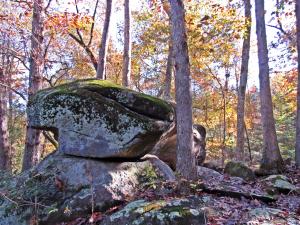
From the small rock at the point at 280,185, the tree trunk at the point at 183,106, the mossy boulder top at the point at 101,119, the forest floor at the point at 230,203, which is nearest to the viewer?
the forest floor at the point at 230,203

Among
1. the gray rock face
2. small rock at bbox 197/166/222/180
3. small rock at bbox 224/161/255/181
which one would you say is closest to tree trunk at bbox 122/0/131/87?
small rock at bbox 197/166/222/180

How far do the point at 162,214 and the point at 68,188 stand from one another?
7.83 ft

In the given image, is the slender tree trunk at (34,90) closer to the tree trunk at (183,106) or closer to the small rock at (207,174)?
the tree trunk at (183,106)

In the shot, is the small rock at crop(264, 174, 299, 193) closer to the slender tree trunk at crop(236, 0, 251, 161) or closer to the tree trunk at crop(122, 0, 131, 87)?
the slender tree trunk at crop(236, 0, 251, 161)

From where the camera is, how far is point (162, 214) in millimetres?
4871

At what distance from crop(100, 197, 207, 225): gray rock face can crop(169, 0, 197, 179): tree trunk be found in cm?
100

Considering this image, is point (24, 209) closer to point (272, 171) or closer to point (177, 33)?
point (177, 33)

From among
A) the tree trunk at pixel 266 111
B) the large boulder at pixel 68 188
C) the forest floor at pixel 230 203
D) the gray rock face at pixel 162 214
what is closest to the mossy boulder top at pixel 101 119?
the large boulder at pixel 68 188

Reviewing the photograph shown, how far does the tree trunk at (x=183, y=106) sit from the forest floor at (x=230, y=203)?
36 centimetres

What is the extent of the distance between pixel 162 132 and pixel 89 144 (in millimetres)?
1604

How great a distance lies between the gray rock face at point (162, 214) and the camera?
15.7 ft

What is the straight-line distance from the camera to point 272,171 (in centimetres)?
992

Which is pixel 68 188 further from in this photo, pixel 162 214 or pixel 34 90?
pixel 34 90

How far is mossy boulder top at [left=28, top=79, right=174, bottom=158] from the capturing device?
690 cm
